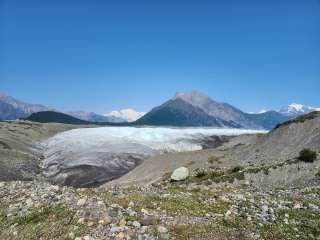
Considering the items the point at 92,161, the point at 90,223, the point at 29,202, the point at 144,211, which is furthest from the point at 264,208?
the point at 92,161

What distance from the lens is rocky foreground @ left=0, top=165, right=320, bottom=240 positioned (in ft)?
53.6

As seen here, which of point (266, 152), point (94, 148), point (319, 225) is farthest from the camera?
point (94, 148)

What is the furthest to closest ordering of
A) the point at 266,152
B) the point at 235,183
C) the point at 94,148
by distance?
1. the point at 94,148
2. the point at 266,152
3. the point at 235,183

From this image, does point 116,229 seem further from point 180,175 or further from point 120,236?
point 180,175

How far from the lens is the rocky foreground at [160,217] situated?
53.6ft

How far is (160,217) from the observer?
1816cm

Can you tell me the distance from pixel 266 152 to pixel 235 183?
28.0 m

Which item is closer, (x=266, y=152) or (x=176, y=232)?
(x=176, y=232)

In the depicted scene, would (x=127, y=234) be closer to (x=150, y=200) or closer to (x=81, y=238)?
(x=81, y=238)

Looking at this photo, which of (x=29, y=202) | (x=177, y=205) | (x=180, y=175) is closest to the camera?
(x=177, y=205)

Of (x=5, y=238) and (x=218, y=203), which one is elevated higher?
(x=218, y=203)

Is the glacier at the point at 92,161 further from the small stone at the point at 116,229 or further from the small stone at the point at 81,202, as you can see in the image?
the small stone at the point at 116,229

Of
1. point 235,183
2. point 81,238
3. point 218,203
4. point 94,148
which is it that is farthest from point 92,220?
point 94,148

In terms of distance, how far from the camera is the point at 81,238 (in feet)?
53.4
